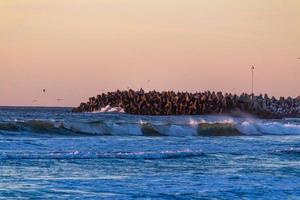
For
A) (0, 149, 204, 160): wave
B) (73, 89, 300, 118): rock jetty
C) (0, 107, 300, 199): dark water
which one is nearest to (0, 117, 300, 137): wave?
(0, 107, 300, 199): dark water

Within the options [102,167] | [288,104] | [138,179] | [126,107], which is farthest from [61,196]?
[288,104]

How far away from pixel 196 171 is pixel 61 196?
5209 mm

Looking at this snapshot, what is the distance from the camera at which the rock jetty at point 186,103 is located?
81.4 m

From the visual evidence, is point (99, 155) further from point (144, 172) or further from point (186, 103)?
point (186, 103)

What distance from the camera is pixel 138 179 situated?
1712cm

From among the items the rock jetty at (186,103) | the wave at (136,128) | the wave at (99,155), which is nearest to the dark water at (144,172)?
the wave at (99,155)

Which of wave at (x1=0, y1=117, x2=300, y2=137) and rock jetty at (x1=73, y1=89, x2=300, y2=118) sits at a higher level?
rock jetty at (x1=73, y1=89, x2=300, y2=118)

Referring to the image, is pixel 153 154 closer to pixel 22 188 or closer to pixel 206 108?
pixel 22 188

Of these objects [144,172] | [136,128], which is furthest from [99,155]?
[136,128]

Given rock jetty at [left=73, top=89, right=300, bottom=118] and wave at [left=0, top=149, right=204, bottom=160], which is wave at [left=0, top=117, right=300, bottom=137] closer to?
wave at [left=0, top=149, right=204, bottom=160]

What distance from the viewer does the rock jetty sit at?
8144 centimetres

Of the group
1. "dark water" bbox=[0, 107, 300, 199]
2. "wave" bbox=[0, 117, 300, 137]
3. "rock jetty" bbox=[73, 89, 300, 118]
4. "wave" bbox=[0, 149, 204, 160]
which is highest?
"rock jetty" bbox=[73, 89, 300, 118]

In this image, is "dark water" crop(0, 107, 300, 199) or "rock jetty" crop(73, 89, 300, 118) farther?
"rock jetty" crop(73, 89, 300, 118)

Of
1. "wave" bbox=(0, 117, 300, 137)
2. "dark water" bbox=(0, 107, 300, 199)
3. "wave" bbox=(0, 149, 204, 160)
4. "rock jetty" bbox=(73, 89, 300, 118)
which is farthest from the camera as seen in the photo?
"rock jetty" bbox=(73, 89, 300, 118)
